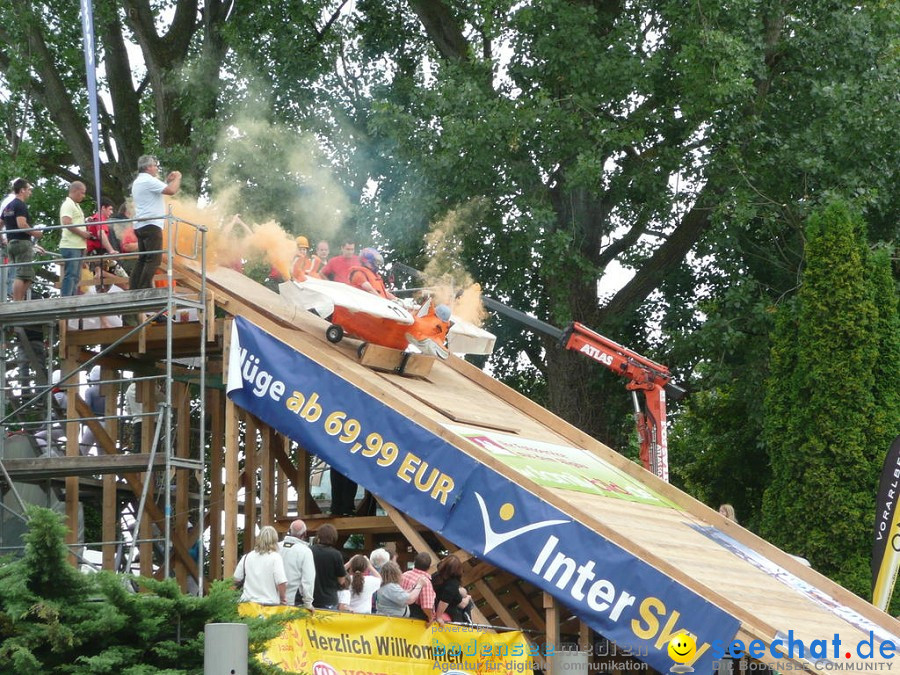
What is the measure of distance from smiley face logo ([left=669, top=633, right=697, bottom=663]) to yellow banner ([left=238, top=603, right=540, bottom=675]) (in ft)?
4.04

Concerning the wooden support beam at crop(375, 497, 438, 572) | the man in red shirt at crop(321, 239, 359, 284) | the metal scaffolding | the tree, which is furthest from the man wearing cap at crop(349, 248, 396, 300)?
the tree

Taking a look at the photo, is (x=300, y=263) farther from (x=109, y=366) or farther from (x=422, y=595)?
(x=422, y=595)

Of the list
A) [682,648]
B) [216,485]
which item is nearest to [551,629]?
[682,648]

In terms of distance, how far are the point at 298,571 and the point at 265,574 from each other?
1.05 ft

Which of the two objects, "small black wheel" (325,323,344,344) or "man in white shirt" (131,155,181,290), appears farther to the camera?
"small black wheel" (325,323,344,344)

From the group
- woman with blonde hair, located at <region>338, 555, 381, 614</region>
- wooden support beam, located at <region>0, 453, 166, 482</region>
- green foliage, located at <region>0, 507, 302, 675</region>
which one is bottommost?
woman with blonde hair, located at <region>338, 555, 381, 614</region>

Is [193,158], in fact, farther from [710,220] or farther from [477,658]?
[477,658]

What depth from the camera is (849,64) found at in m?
23.4

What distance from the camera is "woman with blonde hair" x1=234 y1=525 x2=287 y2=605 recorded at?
11.4 meters

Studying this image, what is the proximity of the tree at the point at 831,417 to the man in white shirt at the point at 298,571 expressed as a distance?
10.4 metres

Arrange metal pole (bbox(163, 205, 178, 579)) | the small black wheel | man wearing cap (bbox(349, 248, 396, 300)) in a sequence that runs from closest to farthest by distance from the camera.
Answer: metal pole (bbox(163, 205, 178, 579)), the small black wheel, man wearing cap (bbox(349, 248, 396, 300))

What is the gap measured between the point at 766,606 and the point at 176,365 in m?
9.29

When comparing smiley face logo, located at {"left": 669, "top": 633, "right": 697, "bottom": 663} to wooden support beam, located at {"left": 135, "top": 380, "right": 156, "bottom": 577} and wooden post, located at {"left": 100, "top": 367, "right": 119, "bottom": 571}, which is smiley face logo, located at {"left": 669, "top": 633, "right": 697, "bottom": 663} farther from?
wooden support beam, located at {"left": 135, "top": 380, "right": 156, "bottom": 577}

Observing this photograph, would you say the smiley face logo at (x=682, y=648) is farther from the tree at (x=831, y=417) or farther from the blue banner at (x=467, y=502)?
the tree at (x=831, y=417)
